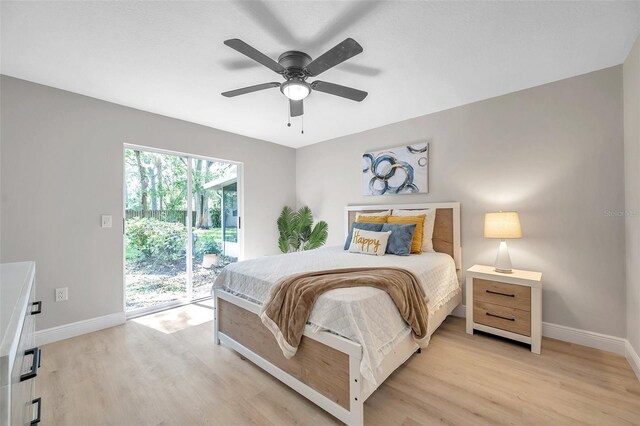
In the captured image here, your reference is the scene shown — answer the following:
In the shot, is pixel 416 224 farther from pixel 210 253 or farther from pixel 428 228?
pixel 210 253

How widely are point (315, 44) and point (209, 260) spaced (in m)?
3.15

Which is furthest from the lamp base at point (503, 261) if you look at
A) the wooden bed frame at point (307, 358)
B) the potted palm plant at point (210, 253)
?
the potted palm plant at point (210, 253)

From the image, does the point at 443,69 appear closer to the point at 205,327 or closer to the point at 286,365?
the point at 286,365

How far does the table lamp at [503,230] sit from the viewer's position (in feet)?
7.93

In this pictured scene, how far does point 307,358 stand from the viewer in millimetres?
1659

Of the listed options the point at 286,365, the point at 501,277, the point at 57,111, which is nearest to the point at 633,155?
the point at 501,277

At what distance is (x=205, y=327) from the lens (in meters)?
2.81

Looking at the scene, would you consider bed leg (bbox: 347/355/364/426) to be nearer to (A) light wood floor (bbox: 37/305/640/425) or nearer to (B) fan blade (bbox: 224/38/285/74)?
(A) light wood floor (bbox: 37/305/640/425)

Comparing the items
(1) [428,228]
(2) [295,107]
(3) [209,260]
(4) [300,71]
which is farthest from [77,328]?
(1) [428,228]

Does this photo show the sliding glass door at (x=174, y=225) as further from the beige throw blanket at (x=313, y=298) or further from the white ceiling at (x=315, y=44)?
the beige throw blanket at (x=313, y=298)

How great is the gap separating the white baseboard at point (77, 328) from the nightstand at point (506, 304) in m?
3.70

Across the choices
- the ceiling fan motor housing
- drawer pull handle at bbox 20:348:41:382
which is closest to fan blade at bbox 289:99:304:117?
the ceiling fan motor housing

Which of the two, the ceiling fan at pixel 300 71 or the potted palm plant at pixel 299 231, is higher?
the ceiling fan at pixel 300 71

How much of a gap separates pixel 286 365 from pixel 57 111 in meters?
3.18
